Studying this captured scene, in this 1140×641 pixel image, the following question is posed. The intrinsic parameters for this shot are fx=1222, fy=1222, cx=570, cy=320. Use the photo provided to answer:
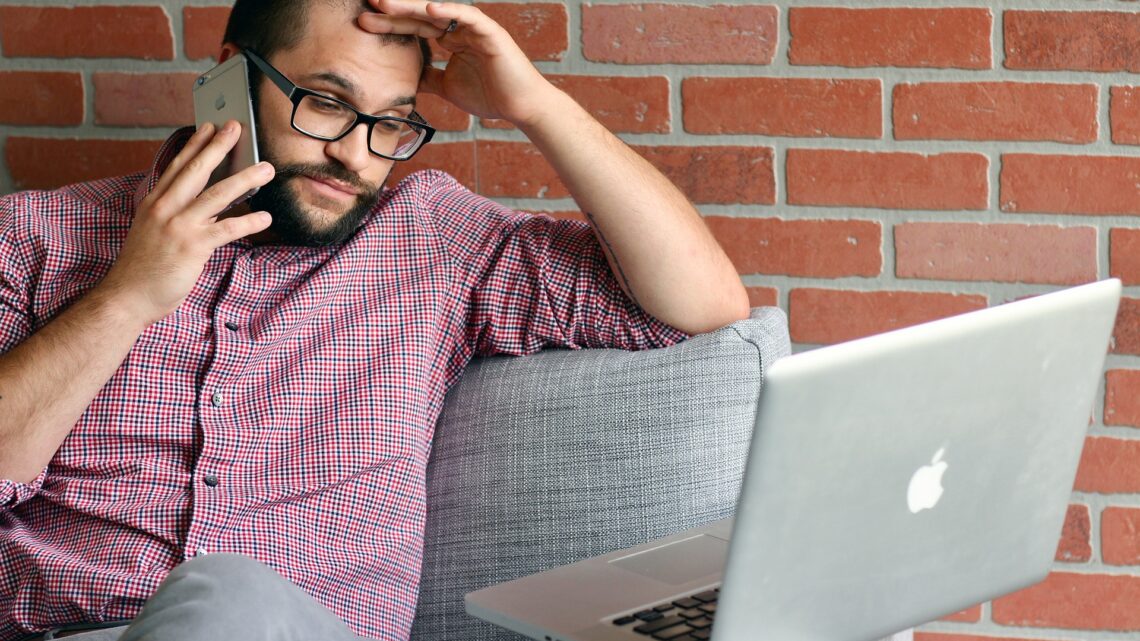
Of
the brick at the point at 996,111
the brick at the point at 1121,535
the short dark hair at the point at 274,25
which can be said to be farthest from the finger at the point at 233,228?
the brick at the point at 1121,535

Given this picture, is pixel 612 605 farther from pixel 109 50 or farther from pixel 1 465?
pixel 109 50

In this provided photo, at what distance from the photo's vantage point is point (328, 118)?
1573 millimetres

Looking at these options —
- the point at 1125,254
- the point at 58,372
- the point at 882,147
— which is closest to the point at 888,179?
the point at 882,147

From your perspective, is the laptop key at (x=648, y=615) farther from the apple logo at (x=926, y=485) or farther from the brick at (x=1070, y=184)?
the brick at (x=1070, y=184)

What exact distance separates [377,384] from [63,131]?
2.77 feet

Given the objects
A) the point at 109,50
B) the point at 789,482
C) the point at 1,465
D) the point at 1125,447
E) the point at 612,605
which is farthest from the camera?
the point at 109,50

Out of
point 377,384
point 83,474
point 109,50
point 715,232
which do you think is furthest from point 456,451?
point 109,50

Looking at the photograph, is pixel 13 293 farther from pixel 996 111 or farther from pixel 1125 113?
pixel 1125 113

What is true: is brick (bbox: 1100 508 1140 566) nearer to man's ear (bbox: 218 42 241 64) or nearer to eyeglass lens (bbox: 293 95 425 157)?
eyeglass lens (bbox: 293 95 425 157)

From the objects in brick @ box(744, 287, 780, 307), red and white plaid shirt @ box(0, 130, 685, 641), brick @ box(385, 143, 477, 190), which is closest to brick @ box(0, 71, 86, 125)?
red and white plaid shirt @ box(0, 130, 685, 641)

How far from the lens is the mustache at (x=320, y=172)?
61.9 inches

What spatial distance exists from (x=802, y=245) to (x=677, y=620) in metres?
0.94

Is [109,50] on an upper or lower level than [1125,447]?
upper

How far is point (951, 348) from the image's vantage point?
909mm
